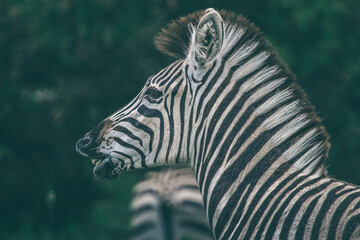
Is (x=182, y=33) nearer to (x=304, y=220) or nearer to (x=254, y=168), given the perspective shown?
(x=254, y=168)

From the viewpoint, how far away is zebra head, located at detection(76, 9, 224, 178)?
12.2 ft

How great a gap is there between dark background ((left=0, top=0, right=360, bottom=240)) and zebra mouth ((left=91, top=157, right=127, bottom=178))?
5432 millimetres

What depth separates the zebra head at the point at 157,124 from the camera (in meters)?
3.71

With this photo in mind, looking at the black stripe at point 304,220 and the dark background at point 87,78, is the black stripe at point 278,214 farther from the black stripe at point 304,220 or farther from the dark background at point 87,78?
the dark background at point 87,78

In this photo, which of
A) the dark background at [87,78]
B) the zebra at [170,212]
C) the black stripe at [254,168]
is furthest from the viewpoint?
the dark background at [87,78]

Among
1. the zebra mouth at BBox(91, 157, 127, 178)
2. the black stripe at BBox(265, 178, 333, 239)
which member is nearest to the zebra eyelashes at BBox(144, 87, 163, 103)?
the zebra mouth at BBox(91, 157, 127, 178)

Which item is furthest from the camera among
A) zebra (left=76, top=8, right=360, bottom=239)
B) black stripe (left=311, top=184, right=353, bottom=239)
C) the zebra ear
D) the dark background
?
the dark background

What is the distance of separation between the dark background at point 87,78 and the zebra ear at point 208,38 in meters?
5.62

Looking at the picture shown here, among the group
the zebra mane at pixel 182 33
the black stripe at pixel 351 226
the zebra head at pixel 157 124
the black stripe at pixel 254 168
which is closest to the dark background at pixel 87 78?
the zebra mane at pixel 182 33

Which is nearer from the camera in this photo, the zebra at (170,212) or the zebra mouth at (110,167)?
the zebra mouth at (110,167)

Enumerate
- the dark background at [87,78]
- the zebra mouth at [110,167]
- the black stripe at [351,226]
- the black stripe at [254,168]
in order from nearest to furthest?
the black stripe at [351,226]
the black stripe at [254,168]
the zebra mouth at [110,167]
the dark background at [87,78]

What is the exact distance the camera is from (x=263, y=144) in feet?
11.4

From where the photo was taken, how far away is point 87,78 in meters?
10.0

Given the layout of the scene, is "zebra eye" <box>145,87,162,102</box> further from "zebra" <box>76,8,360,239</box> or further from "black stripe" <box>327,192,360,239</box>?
"black stripe" <box>327,192,360,239</box>
